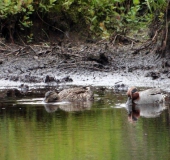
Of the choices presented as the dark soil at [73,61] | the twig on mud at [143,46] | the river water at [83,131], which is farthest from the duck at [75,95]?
the twig on mud at [143,46]

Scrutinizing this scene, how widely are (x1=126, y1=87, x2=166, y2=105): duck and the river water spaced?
159 mm

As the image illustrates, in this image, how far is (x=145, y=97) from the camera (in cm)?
1210

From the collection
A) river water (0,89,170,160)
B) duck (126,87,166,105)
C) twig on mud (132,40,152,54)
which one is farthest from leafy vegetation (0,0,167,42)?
duck (126,87,166,105)

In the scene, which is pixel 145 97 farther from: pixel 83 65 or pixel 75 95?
pixel 83 65

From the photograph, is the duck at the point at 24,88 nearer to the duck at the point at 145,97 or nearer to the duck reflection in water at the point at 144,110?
the duck at the point at 145,97

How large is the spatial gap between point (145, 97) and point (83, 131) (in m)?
2.87

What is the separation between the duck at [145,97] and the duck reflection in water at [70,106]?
630mm

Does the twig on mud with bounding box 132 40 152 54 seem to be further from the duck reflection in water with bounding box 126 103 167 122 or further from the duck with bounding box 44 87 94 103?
the duck reflection in water with bounding box 126 103 167 122

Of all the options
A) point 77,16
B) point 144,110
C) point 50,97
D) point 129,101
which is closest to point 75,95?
point 50,97

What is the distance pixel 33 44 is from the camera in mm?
17969

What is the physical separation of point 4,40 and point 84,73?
2693mm

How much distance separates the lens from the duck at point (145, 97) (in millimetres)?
11945

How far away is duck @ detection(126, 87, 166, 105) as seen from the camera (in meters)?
11.9

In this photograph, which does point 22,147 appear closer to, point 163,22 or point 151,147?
point 151,147
